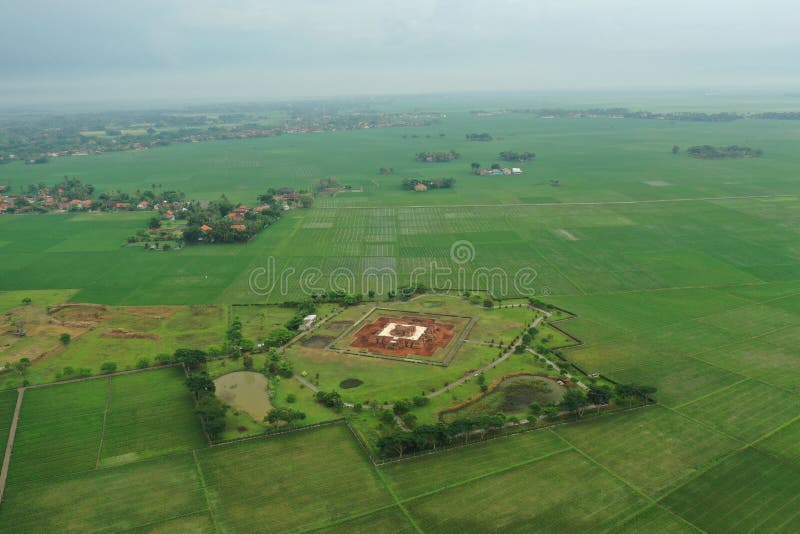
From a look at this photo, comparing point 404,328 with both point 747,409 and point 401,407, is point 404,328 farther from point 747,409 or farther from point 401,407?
point 747,409

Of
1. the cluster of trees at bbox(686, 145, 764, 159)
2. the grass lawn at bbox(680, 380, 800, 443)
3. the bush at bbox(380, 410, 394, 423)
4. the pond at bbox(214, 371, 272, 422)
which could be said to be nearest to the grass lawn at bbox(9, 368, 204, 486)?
the pond at bbox(214, 371, 272, 422)

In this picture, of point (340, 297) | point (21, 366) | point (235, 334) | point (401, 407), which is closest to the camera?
point (401, 407)

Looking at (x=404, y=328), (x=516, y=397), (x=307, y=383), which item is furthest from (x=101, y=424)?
(x=516, y=397)

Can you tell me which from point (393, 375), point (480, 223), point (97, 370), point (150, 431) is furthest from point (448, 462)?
point (480, 223)

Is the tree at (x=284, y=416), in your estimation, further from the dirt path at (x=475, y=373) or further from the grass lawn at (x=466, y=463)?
the dirt path at (x=475, y=373)

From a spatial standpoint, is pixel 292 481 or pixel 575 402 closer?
pixel 292 481

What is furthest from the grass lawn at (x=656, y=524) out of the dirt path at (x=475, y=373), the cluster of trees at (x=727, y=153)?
the cluster of trees at (x=727, y=153)

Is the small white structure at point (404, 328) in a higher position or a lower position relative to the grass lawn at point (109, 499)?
higher
